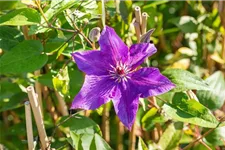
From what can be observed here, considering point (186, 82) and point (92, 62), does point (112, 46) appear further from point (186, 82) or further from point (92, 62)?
point (186, 82)

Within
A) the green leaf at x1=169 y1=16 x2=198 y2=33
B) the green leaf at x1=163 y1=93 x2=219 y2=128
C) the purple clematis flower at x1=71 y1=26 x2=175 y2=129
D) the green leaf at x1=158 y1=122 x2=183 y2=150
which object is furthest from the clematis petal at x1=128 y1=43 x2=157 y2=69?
the green leaf at x1=169 y1=16 x2=198 y2=33

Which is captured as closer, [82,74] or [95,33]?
[95,33]

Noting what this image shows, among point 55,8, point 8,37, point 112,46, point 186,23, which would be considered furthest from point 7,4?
point 186,23

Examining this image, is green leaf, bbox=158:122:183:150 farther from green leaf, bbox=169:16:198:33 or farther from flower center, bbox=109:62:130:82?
green leaf, bbox=169:16:198:33

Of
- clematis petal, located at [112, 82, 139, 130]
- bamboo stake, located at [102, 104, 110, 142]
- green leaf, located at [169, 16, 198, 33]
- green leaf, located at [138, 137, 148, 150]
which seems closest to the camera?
clematis petal, located at [112, 82, 139, 130]

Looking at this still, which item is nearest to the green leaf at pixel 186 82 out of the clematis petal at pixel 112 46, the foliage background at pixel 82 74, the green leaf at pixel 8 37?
the foliage background at pixel 82 74

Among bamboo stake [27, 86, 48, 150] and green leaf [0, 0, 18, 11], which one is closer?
bamboo stake [27, 86, 48, 150]

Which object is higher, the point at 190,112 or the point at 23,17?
the point at 23,17
